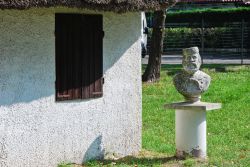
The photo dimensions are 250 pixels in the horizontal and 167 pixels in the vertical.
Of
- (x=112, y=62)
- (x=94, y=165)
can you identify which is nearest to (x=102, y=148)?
(x=94, y=165)

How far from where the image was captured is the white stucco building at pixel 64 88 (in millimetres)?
7879

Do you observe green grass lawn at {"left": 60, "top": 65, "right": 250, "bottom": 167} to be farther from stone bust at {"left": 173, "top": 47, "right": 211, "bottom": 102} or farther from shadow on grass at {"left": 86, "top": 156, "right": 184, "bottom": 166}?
stone bust at {"left": 173, "top": 47, "right": 211, "bottom": 102}

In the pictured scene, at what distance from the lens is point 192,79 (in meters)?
9.00

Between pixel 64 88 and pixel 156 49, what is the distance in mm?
9391

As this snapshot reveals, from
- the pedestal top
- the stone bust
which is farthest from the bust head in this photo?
the pedestal top

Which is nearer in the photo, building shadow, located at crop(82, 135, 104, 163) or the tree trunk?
building shadow, located at crop(82, 135, 104, 163)

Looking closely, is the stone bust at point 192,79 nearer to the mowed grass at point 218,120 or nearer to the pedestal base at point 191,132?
the pedestal base at point 191,132

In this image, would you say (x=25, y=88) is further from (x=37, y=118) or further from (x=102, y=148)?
(x=102, y=148)

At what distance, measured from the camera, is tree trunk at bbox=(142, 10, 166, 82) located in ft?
57.3

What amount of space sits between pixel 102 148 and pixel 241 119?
4653mm

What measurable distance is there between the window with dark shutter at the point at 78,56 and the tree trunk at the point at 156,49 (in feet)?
28.0

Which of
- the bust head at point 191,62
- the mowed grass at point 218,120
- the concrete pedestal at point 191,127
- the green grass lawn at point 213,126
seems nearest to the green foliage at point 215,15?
the mowed grass at point 218,120

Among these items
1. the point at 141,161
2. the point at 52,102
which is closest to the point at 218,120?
the point at 141,161

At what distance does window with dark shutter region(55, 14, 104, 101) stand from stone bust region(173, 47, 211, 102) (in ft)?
4.03
